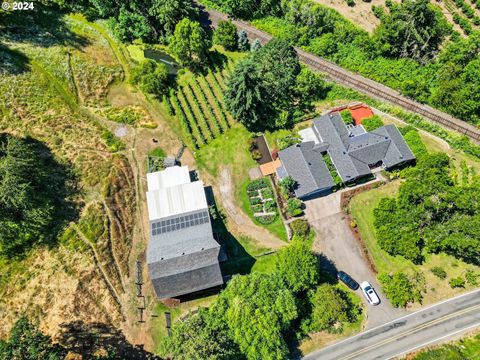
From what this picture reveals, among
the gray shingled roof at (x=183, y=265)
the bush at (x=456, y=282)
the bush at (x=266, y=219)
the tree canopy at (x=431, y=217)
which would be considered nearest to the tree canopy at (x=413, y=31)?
the tree canopy at (x=431, y=217)

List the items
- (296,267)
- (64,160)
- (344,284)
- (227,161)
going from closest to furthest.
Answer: (296,267) → (344,284) → (64,160) → (227,161)

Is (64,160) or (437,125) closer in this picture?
(64,160)

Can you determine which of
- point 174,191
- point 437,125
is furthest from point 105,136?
point 437,125

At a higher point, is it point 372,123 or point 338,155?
Answer: point 372,123

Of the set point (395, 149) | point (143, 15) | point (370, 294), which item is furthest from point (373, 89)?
point (143, 15)

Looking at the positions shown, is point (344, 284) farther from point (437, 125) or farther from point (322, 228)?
point (437, 125)

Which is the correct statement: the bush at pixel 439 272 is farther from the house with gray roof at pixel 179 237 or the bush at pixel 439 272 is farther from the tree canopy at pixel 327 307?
the house with gray roof at pixel 179 237

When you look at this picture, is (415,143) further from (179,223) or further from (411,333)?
(179,223)
